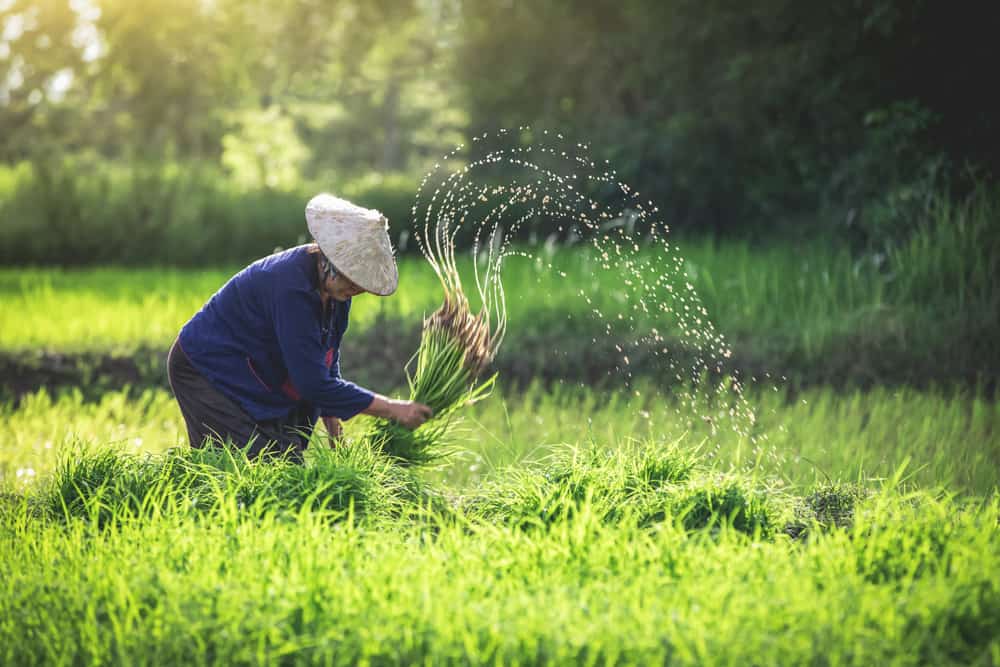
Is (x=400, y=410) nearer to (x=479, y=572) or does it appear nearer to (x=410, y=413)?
(x=410, y=413)

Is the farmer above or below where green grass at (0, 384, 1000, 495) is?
above

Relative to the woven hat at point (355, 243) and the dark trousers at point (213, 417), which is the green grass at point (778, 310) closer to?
the dark trousers at point (213, 417)

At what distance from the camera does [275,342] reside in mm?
4352

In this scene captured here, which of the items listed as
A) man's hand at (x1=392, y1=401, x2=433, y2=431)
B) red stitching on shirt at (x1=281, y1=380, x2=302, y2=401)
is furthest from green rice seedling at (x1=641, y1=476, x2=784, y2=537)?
red stitching on shirt at (x1=281, y1=380, x2=302, y2=401)

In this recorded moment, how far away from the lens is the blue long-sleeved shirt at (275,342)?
404 cm

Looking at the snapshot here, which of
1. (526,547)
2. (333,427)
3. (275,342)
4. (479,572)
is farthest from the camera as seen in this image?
(333,427)

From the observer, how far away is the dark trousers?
446 cm

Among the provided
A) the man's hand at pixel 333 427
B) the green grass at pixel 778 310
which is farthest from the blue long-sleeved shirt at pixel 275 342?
the green grass at pixel 778 310

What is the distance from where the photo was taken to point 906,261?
900 centimetres

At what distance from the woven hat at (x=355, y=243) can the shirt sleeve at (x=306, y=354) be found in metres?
0.22

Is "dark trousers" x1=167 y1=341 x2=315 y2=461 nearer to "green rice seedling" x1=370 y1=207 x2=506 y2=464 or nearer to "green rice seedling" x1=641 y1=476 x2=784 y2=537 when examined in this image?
"green rice seedling" x1=370 y1=207 x2=506 y2=464

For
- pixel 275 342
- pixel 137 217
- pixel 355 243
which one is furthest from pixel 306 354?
pixel 137 217

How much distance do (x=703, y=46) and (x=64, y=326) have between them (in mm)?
9171

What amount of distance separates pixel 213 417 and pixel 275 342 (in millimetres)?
460
